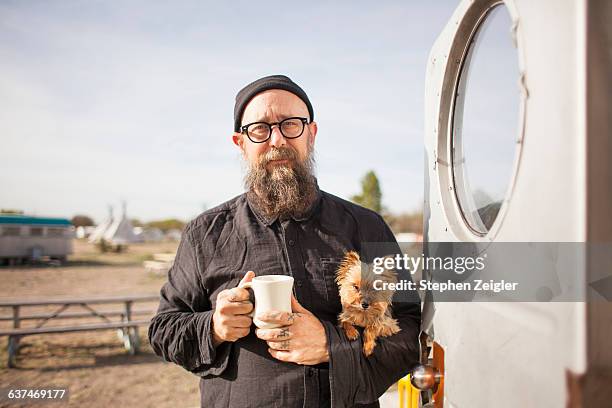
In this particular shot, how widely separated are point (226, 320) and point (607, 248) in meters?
1.12

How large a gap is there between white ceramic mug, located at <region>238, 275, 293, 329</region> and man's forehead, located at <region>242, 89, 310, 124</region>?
2.42 ft

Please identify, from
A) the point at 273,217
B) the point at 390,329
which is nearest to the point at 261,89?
the point at 273,217

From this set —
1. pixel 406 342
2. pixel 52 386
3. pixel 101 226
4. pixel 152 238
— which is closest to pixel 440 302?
pixel 406 342

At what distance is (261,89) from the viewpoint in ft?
5.99

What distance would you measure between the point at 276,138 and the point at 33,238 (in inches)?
869

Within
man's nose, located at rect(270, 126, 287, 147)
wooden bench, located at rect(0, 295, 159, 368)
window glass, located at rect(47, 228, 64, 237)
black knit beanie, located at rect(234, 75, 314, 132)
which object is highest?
black knit beanie, located at rect(234, 75, 314, 132)

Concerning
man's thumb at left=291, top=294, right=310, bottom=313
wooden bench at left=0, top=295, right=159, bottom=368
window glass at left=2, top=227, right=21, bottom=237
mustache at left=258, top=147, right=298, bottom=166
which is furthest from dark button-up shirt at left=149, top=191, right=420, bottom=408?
window glass at left=2, top=227, right=21, bottom=237

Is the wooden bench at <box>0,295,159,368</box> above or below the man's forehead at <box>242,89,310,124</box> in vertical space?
below

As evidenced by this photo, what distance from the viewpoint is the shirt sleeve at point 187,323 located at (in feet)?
5.23

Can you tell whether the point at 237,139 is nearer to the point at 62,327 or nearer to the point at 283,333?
the point at 283,333

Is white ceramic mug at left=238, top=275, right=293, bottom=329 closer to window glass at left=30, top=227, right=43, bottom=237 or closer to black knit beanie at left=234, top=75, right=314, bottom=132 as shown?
black knit beanie at left=234, top=75, right=314, bottom=132

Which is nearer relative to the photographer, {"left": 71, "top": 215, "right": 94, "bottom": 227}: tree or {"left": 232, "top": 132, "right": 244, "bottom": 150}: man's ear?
{"left": 232, "top": 132, "right": 244, "bottom": 150}: man's ear

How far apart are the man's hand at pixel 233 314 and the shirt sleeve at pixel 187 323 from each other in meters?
0.08

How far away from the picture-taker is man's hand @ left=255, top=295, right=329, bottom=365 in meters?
1.44
